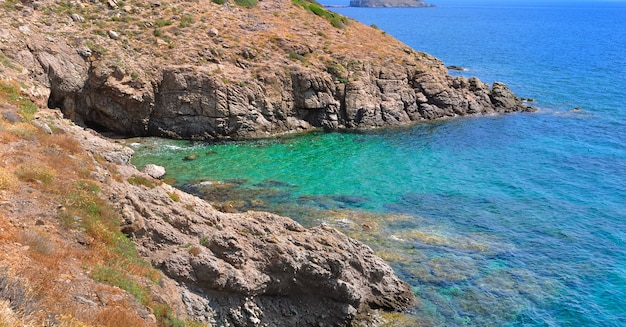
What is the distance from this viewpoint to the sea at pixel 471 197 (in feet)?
96.9

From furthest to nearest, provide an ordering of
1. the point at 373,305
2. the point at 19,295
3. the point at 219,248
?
the point at 373,305 → the point at 219,248 → the point at 19,295

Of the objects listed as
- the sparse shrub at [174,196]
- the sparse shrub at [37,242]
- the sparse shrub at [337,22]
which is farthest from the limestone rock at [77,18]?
the sparse shrub at [37,242]

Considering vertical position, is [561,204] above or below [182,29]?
below

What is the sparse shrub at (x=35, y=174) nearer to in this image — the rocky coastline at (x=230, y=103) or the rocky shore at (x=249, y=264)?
the rocky coastline at (x=230, y=103)

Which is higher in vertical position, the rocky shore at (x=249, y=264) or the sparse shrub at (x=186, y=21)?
the sparse shrub at (x=186, y=21)

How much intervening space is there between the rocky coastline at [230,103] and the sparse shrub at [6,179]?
3367mm

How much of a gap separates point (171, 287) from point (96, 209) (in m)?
4.17

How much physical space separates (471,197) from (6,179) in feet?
116

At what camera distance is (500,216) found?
40219mm

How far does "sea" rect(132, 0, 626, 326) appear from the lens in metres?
29.5

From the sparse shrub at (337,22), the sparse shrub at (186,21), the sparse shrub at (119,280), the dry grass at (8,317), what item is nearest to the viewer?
the dry grass at (8,317)

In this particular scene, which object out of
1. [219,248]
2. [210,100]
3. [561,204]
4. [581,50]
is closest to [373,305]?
[219,248]

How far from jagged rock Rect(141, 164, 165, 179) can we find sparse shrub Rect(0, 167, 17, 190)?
916 inches

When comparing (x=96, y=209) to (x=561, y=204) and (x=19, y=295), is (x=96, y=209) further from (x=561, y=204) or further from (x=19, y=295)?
(x=561, y=204)
